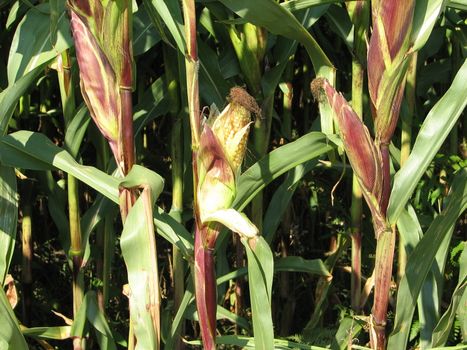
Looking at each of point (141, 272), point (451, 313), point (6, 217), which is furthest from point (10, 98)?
point (451, 313)

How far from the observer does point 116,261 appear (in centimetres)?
267

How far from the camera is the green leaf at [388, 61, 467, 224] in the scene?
54.3 inches

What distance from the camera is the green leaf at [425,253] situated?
1496 mm

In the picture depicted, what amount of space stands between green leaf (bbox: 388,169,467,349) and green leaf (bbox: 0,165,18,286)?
2.77 ft

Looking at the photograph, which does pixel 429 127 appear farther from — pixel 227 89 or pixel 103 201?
pixel 103 201

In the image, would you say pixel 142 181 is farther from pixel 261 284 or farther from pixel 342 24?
pixel 342 24

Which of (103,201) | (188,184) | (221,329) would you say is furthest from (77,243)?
(221,329)

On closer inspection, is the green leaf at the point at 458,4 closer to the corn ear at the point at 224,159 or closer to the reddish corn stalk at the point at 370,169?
the reddish corn stalk at the point at 370,169

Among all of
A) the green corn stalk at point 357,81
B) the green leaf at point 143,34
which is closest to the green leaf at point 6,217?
the green leaf at point 143,34

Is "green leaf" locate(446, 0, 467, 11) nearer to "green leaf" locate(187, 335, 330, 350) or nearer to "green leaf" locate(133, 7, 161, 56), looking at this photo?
"green leaf" locate(133, 7, 161, 56)

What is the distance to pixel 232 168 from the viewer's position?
1.17m

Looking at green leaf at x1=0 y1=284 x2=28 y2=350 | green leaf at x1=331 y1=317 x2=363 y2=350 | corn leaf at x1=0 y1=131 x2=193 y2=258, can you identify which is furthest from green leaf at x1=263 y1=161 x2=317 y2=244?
green leaf at x1=0 y1=284 x2=28 y2=350

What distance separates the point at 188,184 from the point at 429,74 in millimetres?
794

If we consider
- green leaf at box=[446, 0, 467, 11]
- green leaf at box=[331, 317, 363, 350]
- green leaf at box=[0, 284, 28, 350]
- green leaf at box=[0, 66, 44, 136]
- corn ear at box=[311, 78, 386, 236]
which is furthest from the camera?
green leaf at box=[331, 317, 363, 350]
